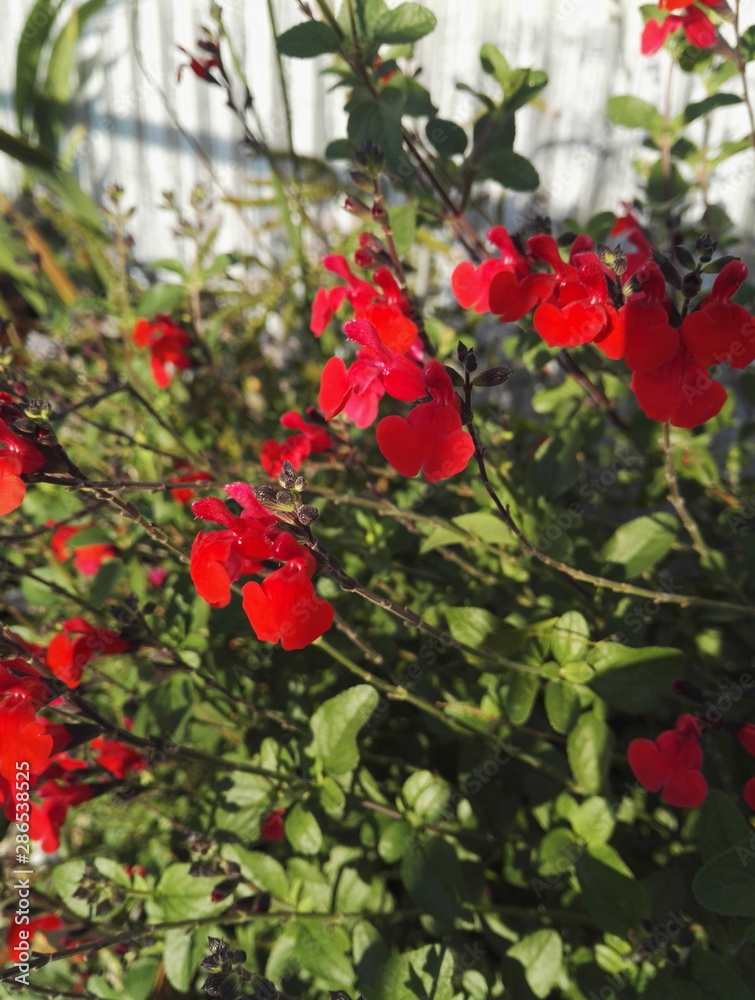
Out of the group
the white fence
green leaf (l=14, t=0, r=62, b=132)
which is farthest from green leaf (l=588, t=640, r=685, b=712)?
green leaf (l=14, t=0, r=62, b=132)

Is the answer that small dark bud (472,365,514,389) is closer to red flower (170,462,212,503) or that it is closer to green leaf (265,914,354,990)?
red flower (170,462,212,503)

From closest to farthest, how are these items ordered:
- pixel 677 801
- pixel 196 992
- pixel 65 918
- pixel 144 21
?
pixel 677 801 → pixel 65 918 → pixel 196 992 → pixel 144 21

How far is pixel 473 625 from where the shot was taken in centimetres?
130

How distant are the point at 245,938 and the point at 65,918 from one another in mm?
392

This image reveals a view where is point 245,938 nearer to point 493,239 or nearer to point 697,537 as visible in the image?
point 697,537

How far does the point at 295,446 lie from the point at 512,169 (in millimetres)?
793

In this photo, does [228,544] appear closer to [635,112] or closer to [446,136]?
[446,136]

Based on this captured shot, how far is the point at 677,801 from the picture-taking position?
112 centimetres

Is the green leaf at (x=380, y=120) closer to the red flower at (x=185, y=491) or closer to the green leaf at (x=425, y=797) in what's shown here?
the red flower at (x=185, y=491)

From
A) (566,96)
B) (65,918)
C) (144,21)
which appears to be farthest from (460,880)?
(144,21)

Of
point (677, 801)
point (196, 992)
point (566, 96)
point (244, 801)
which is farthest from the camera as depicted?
point (566, 96)

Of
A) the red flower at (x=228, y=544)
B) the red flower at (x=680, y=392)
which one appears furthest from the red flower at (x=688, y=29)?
the red flower at (x=228, y=544)

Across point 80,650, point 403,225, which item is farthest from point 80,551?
point 403,225

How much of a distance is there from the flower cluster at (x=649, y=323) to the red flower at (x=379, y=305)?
18 centimetres
